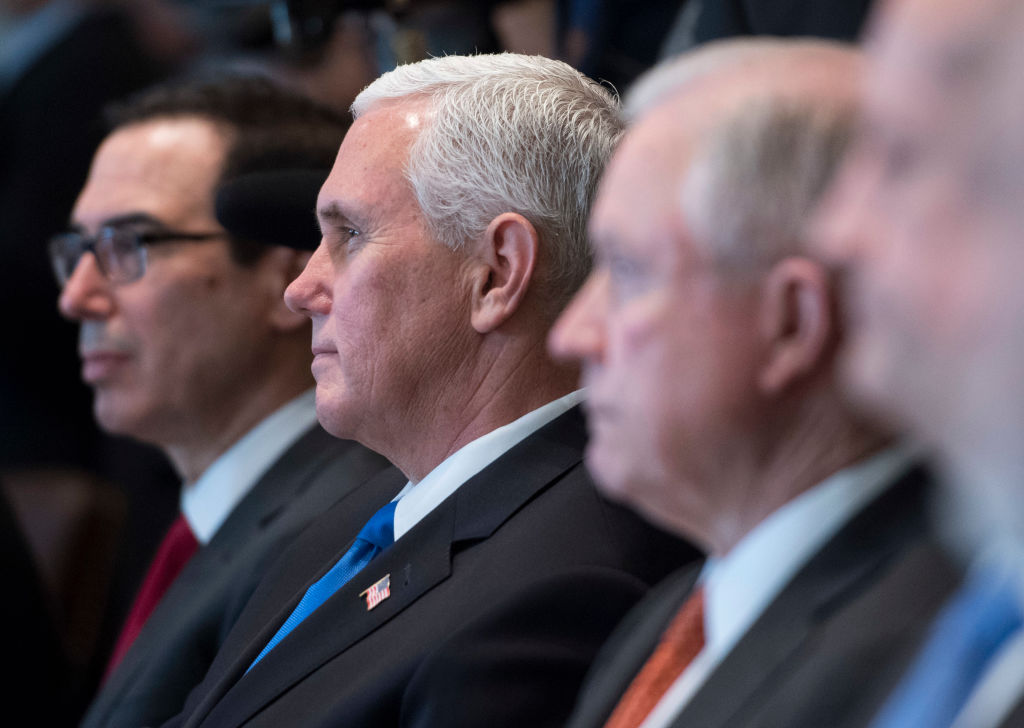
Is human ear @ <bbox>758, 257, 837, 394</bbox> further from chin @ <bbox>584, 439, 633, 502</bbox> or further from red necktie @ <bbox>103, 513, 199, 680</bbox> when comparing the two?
red necktie @ <bbox>103, 513, 199, 680</bbox>

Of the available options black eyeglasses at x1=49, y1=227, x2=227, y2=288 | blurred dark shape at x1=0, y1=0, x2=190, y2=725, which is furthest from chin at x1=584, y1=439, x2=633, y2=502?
blurred dark shape at x1=0, y1=0, x2=190, y2=725

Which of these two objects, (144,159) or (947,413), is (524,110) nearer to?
(947,413)

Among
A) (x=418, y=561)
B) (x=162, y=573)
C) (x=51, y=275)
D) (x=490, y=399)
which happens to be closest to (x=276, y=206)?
(x=490, y=399)

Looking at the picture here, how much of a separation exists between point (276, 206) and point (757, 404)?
1204mm

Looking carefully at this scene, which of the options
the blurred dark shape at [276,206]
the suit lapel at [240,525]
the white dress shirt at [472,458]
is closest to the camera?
the white dress shirt at [472,458]

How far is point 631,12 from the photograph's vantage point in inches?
112

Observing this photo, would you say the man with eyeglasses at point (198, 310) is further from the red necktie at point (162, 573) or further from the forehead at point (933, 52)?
the forehead at point (933, 52)

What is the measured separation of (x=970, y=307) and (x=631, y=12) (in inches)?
89.4

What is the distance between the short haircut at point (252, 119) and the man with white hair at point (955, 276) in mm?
1711

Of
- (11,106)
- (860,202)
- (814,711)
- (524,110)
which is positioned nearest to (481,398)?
(524,110)

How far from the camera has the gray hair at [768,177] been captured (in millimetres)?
972

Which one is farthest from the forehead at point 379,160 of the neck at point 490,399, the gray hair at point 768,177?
the gray hair at point 768,177

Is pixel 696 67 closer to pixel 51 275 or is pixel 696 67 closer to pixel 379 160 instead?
pixel 379 160

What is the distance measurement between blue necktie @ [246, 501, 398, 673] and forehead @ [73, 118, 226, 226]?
3.14 ft
